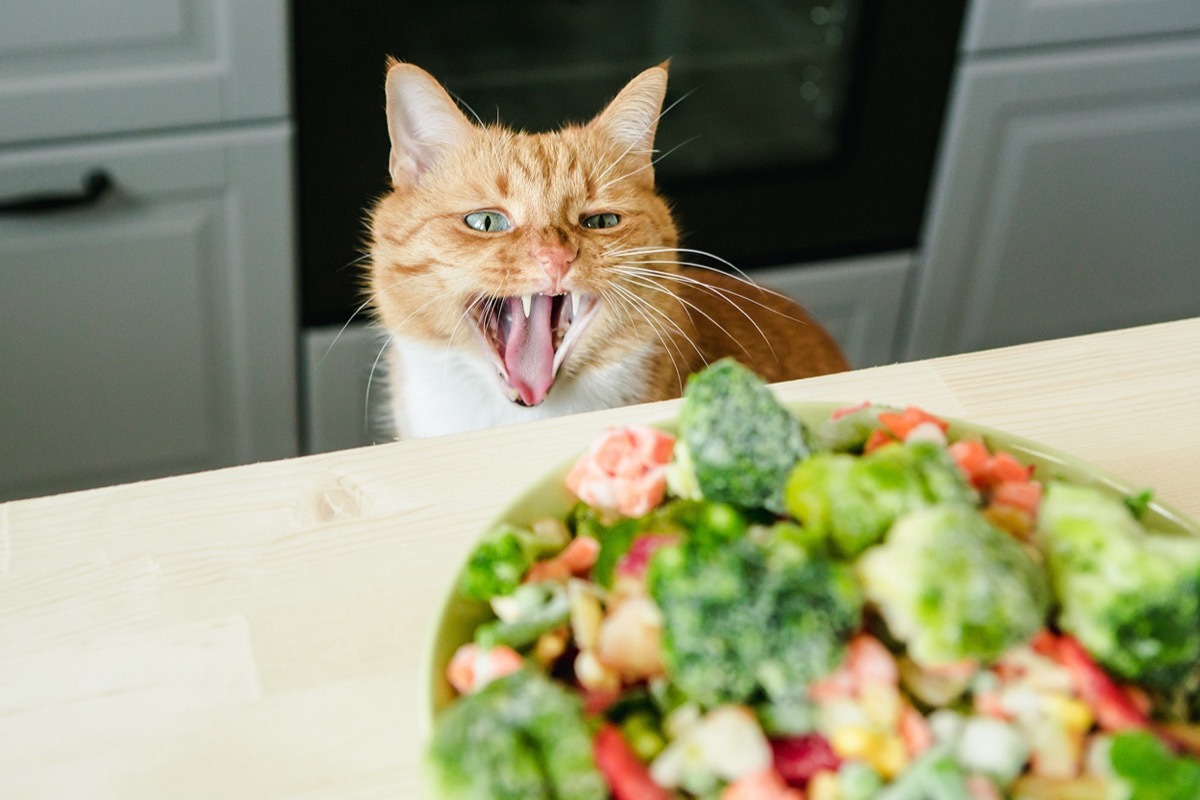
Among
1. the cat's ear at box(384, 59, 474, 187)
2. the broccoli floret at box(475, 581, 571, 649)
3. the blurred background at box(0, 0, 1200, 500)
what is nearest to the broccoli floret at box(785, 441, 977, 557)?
the broccoli floret at box(475, 581, 571, 649)

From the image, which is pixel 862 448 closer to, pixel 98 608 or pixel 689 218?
pixel 98 608

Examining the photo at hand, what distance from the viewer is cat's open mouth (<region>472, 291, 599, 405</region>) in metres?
1.07

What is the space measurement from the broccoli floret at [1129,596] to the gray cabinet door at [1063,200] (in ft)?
5.29

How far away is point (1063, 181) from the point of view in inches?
84.7

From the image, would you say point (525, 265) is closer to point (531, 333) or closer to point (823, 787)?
point (531, 333)

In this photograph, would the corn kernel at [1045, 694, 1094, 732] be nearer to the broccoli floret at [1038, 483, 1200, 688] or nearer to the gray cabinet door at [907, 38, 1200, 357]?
the broccoli floret at [1038, 483, 1200, 688]

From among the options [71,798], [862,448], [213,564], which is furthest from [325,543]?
[862,448]

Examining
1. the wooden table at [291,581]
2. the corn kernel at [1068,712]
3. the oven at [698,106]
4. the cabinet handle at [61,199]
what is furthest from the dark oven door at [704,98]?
the corn kernel at [1068,712]

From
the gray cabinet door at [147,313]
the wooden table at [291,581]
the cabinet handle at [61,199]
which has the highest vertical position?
the wooden table at [291,581]

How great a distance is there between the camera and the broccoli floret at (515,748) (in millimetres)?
429

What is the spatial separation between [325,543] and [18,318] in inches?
50.2

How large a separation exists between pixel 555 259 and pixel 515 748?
0.63 metres

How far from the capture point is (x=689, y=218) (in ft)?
6.42

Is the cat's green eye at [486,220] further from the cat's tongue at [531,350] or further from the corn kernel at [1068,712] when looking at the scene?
the corn kernel at [1068,712]
